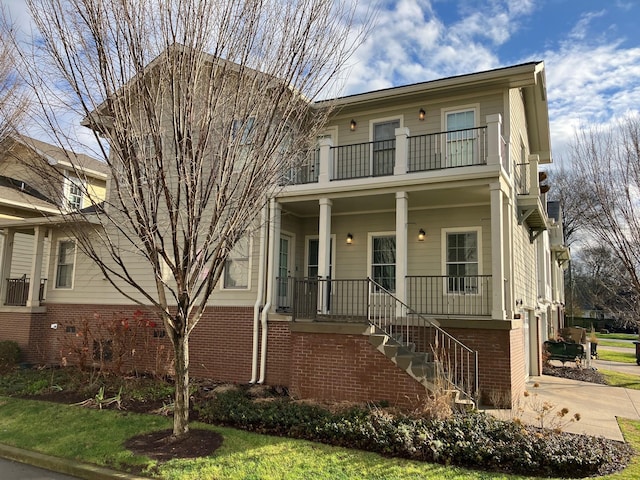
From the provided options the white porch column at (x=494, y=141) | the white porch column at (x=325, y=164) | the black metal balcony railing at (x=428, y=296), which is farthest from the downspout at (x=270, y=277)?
the white porch column at (x=494, y=141)

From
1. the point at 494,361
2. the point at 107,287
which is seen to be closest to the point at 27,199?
the point at 107,287

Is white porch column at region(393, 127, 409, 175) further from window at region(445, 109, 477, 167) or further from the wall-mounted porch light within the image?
the wall-mounted porch light

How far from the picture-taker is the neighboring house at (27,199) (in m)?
7.22

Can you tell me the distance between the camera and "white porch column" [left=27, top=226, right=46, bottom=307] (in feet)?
45.6

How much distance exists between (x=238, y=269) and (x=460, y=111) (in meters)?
7.02

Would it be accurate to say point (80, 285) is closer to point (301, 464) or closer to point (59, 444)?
point (59, 444)

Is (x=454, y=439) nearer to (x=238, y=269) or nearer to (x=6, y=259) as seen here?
(x=238, y=269)

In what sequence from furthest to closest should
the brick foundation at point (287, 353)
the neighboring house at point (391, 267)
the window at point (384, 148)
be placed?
the window at point (384, 148), the neighboring house at point (391, 267), the brick foundation at point (287, 353)

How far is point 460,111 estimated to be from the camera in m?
11.6

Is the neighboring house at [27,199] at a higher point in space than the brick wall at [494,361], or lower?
higher

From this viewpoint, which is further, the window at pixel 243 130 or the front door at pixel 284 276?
the front door at pixel 284 276

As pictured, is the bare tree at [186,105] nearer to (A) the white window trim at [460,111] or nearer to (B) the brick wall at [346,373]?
(B) the brick wall at [346,373]

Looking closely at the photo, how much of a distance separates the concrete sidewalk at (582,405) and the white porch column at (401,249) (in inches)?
A: 113

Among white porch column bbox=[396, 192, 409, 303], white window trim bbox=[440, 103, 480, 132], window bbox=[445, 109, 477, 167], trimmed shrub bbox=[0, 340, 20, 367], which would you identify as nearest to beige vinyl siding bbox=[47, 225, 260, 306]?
trimmed shrub bbox=[0, 340, 20, 367]
